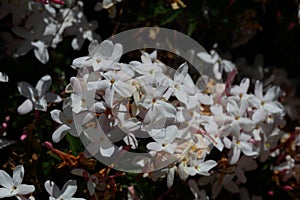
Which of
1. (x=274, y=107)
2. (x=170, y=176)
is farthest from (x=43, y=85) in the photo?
(x=274, y=107)

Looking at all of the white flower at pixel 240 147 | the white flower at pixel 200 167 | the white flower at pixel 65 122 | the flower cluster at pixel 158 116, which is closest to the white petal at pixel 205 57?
the flower cluster at pixel 158 116

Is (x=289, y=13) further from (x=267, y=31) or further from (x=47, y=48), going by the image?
(x=47, y=48)

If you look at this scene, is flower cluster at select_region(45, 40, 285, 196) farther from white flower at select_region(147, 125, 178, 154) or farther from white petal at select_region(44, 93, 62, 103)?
white petal at select_region(44, 93, 62, 103)

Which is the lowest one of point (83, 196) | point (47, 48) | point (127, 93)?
point (83, 196)

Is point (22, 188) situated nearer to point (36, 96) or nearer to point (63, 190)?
point (63, 190)

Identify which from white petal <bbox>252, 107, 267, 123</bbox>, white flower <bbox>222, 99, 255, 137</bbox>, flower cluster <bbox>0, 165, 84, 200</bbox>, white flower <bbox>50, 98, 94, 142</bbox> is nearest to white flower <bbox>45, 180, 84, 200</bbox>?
flower cluster <bbox>0, 165, 84, 200</bbox>

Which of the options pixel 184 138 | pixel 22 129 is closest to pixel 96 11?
pixel 22 129
